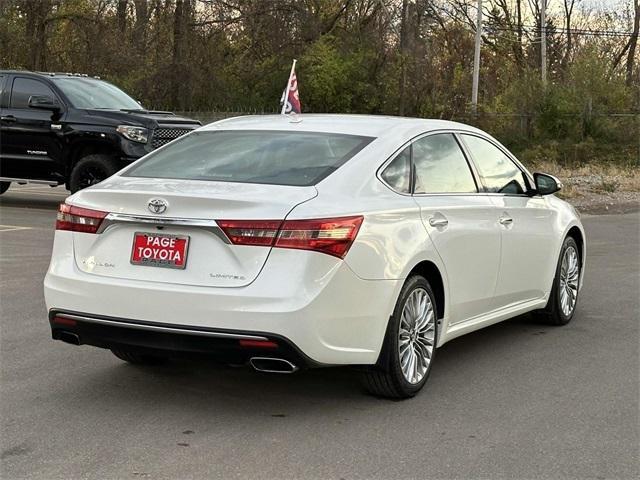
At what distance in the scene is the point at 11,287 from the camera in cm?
829

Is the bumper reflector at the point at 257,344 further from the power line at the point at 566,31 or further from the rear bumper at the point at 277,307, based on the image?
the power line at the point at 566,31

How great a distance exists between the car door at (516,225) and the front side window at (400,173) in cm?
94

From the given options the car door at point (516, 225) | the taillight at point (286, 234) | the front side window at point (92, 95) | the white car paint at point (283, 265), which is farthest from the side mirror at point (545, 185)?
the front side window at point (92, 95)

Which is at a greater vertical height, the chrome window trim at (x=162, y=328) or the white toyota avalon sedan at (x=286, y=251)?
the white toyota avalon sedan at (x=286, y=251)

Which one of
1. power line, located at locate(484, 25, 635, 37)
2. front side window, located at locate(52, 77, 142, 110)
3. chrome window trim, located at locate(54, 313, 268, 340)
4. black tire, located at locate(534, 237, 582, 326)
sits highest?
power line, located at locate(484, 25, 635, 37)

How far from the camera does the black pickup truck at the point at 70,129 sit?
13.3m

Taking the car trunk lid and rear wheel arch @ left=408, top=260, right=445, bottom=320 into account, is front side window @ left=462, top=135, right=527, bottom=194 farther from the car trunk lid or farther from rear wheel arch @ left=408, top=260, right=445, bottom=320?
the car trunk lid

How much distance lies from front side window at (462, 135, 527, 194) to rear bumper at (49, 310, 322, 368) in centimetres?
238

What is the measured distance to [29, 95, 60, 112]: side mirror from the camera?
13.6m

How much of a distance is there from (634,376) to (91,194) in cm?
352

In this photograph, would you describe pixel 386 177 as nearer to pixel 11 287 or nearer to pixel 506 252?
pixel 506 252

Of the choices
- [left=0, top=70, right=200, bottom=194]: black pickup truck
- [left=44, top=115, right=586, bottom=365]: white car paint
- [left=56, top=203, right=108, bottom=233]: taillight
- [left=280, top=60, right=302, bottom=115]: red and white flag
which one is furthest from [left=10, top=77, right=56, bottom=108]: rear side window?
[left=56, top=203, right=108, bottom=233]: taillight

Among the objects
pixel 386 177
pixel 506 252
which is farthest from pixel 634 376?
pixel 386 177

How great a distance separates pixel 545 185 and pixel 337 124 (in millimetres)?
2043
